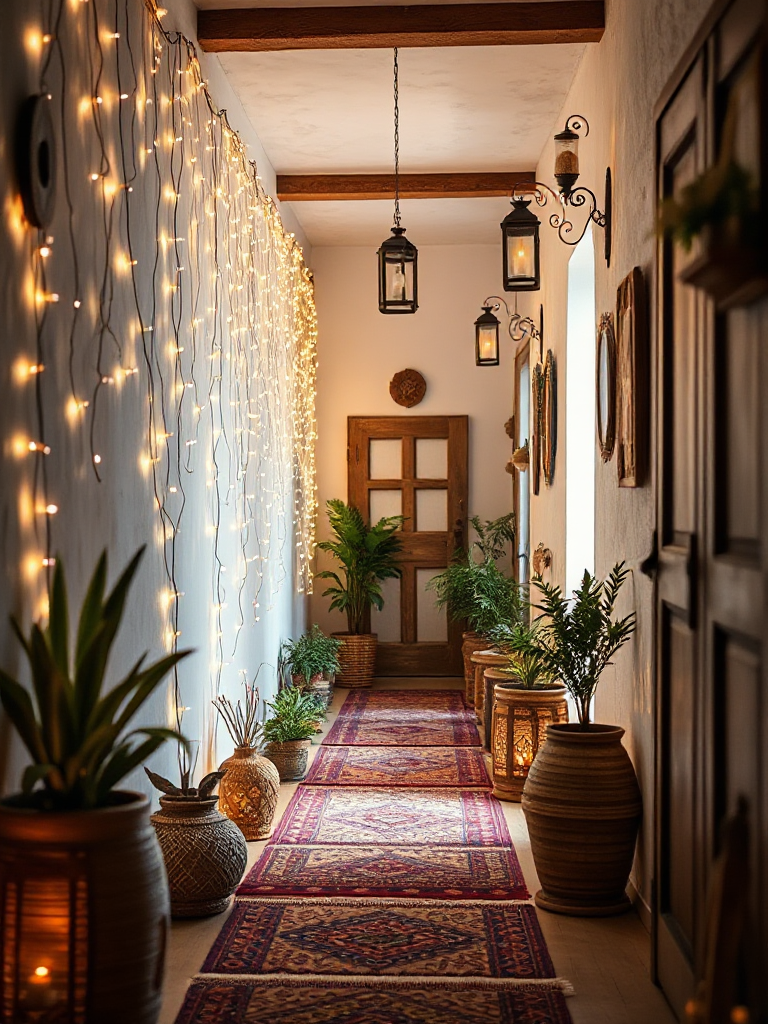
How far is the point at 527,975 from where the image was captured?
10.4 ft

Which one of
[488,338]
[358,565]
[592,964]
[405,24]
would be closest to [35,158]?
[592,964]

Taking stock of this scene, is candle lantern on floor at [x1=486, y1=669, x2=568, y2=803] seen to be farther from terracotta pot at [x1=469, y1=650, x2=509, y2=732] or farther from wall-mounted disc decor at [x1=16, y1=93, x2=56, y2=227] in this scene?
wall-mounted disc decor at [x1=16, y1=93, x2=56, y2=227]

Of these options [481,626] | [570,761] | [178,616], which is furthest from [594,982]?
[481,626]

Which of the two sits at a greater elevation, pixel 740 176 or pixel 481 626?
pixel 740 176

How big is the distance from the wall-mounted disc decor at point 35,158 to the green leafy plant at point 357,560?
6578 millimetres

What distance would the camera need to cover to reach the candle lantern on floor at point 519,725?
5.22 m

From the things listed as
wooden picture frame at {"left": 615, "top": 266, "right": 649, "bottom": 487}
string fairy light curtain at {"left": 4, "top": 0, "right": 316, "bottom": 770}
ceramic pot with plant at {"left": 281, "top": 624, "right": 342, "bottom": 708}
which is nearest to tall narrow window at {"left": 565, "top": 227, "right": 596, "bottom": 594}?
string fairy light curtain at {"left": 4, "top": 0, "right": 316, "bottom": 770}

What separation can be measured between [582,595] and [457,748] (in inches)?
Result: 104

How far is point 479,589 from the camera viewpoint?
27.0 ft

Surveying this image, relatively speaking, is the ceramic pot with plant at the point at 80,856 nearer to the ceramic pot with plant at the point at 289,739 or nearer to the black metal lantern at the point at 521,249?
the ceramic pot with plant at the point at 289,739

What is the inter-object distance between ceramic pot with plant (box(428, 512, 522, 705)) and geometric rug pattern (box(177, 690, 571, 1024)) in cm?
206

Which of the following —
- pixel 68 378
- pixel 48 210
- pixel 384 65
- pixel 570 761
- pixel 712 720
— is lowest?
pixel 570 761

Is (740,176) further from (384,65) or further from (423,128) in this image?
(423,128)

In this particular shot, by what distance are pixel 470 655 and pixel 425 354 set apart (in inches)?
111
